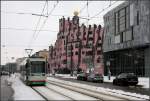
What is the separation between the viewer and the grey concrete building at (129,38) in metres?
60.1

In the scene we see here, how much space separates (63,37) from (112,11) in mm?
67177

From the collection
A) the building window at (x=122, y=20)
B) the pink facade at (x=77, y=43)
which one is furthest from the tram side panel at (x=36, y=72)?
the pink facade at (x=77, y=43)

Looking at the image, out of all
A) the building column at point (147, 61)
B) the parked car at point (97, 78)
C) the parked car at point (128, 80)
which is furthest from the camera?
the building column at point (147, 61)

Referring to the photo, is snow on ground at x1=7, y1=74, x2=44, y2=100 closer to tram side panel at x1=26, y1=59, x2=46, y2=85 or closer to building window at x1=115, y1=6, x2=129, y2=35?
tram side panel at x1=26, y1=59, x2=46, y2=85

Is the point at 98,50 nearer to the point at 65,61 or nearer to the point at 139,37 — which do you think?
the point at 65,61

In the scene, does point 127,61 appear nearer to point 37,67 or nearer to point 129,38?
point 129,38

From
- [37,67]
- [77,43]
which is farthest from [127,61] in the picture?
[77,43]

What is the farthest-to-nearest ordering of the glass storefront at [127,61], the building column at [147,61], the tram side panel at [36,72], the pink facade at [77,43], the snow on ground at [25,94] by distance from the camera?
the pink facade at [77,43], the glass storefront at [127,61], the building column at [147,61], the tram side panel at [36,72], the snow on ground at [25,94]

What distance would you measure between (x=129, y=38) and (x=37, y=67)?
32.5 m

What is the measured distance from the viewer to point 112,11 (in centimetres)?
7394

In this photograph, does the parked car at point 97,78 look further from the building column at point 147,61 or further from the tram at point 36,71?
the tram at point 36,71

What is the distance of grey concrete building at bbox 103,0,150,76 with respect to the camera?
60125 mm

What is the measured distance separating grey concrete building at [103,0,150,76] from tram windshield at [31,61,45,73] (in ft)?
65.0

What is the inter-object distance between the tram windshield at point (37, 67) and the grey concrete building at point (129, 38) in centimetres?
1981
